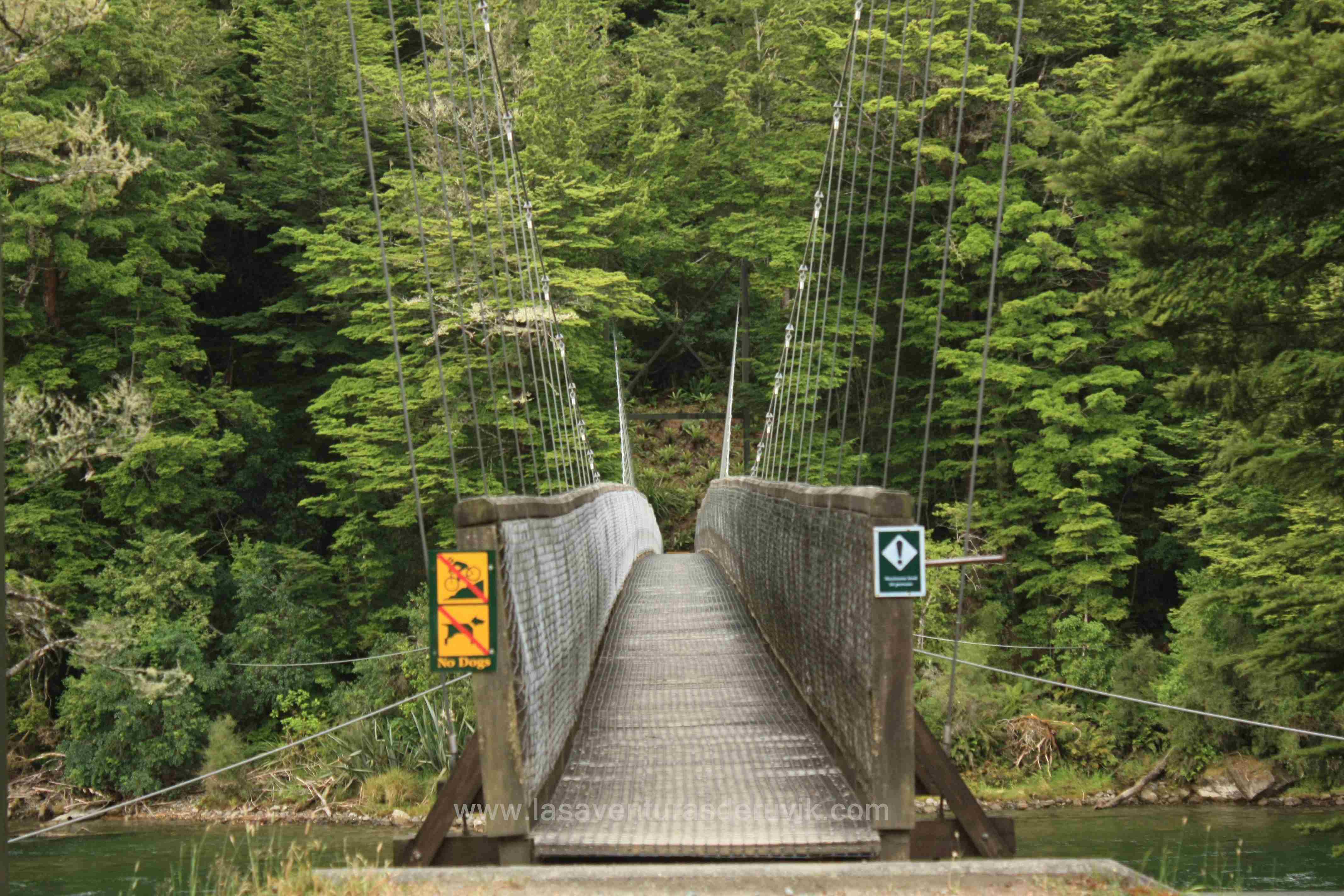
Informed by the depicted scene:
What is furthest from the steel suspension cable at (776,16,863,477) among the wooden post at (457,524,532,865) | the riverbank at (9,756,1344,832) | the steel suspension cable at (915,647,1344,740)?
the wooden post at (457,524,532,865)

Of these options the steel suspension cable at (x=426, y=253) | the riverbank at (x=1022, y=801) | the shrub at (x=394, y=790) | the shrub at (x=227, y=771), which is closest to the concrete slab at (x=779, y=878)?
the steel suspension cable at (x=426, y=253)

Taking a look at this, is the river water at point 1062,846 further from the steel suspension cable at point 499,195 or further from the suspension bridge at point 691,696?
the suspension bridge at point 691,696

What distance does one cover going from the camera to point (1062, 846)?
49.2 feet

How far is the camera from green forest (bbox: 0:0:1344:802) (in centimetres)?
1898

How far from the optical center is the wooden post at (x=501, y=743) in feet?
12.7

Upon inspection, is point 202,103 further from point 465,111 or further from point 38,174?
point 38,174

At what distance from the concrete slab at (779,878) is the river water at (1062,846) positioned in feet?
28.7

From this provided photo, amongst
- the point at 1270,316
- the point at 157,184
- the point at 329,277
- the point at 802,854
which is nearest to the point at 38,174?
the point at 157,184

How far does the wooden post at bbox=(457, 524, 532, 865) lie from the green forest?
1127cm

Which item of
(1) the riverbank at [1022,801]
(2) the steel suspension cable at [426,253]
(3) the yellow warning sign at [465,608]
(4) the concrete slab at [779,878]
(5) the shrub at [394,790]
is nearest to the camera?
(4) the concrete slab at [779,878]

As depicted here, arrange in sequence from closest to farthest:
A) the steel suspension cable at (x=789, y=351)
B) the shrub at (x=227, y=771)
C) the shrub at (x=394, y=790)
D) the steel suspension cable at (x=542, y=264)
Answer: the steel suspension cable at (x=542, y=264) → the steel suspension cable at (x=789, y=351) → the shrub at (x=394, y=790) → the shrub at (x=227, y=771)

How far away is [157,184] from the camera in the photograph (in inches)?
920

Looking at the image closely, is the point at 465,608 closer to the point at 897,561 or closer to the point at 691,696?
the point at 897,561

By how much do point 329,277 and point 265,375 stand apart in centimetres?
496
